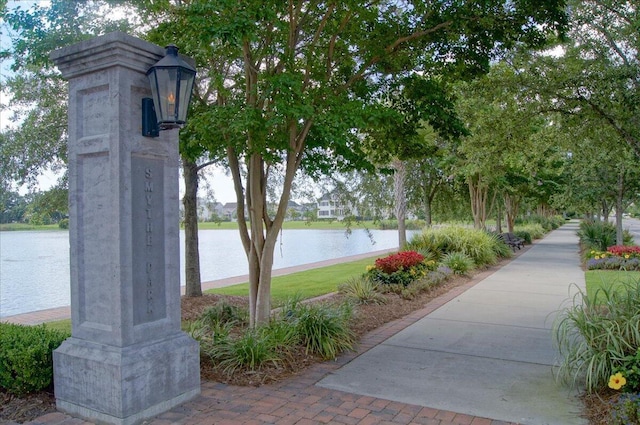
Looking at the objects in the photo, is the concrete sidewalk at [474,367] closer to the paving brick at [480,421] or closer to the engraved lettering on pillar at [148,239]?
the paving brick at [480,421]

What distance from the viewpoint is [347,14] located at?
6898 millimetres

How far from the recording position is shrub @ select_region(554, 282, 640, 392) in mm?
4820

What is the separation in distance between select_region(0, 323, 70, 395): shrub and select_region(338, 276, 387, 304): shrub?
19.4ft

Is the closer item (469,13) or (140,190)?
(140,190)

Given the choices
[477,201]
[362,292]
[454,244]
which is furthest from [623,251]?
[362,292]

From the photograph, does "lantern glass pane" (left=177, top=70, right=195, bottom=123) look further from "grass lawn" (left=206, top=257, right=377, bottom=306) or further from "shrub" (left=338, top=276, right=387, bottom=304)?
"shrub" (left=338, top=276, right=387, bottom=304)

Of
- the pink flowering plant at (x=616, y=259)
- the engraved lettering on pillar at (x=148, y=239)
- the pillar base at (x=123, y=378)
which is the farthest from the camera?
the pink flowering plant at (x=616, y=259)

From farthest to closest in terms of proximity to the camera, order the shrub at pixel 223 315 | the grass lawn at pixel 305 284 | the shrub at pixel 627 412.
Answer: the grass lawn at pixel 305 284 < the shrub at pixel 223 315 < the shrub at pixel 627 412

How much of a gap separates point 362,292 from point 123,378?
248 inches

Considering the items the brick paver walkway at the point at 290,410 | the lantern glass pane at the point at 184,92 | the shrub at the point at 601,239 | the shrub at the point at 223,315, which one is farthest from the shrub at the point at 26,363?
the shrub at the point at 601,239

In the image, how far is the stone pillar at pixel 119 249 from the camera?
4.32 meters

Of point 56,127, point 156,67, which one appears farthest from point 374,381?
point 56,127

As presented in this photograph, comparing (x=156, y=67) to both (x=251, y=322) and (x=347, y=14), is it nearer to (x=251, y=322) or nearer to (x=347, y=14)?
(x=347, y=14)

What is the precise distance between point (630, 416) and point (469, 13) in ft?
17.2
